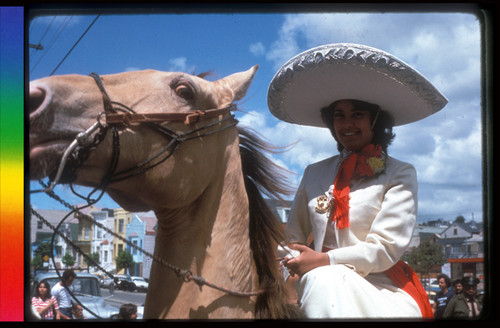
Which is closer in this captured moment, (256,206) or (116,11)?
(116,11)

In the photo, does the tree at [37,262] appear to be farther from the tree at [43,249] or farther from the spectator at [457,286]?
the spectator at [457,286]

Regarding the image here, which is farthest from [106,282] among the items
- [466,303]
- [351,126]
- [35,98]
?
[466,303]

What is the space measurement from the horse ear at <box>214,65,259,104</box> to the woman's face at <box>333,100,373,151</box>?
1.63ft

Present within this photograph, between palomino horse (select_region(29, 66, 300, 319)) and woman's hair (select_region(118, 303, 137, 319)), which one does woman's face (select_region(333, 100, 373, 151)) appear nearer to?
palomino horse (select_region(29, 66, 300, 319))

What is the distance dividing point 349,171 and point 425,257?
0.55m

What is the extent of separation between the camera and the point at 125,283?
227cm

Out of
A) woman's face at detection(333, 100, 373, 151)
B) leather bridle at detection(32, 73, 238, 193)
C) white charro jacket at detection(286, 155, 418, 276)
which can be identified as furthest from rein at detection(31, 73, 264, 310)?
woman's face at detection(333, 100, 373, 151)

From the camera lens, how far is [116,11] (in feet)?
7.47

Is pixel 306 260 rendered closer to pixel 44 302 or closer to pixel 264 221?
pixel 264 221

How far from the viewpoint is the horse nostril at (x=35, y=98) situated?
1885mm

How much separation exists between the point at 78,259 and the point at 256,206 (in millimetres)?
890

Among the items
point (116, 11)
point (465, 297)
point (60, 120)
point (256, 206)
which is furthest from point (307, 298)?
point (116, 11)

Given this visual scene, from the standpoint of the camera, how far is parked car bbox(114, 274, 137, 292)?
7.31ft

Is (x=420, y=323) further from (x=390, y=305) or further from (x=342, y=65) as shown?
(x=342, y=65)
